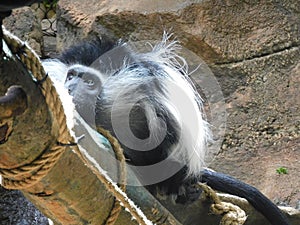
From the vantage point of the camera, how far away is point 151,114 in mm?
1583

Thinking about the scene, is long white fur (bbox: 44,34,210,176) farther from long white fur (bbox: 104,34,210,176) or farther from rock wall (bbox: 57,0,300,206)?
rock wall (bbox: 57,0,300,206)

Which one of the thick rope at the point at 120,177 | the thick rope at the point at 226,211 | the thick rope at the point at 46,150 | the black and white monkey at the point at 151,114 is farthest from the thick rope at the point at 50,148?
the black and white monkey at the point at 151,114

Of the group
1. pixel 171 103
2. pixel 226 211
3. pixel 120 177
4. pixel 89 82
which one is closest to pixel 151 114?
pixel 171 103

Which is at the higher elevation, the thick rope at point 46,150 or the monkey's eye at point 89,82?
the thick rope at point 46,150

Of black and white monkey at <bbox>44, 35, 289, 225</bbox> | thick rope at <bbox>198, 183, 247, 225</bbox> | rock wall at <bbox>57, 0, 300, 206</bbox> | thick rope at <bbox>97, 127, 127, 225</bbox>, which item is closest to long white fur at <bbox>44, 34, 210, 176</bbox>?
black and white monkey at <bbox>44, 35, 289, 225</bbox>

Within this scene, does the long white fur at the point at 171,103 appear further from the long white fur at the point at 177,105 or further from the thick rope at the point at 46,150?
the thick rope at the point at 46,150

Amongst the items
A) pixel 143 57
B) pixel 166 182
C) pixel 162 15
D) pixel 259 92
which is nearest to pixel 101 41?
pixel 143 57

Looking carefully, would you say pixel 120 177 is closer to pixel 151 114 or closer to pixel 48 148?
pixel 48 148

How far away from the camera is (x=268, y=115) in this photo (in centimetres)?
242

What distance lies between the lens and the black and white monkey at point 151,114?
1.54m

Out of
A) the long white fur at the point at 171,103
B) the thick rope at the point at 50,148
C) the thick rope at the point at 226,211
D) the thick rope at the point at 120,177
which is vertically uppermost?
the thick rope at the point at 50,148

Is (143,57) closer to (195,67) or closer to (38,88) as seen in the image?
(195,67)

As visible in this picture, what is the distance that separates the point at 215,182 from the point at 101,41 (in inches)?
20.7

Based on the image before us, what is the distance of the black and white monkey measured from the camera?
5.05 feet
